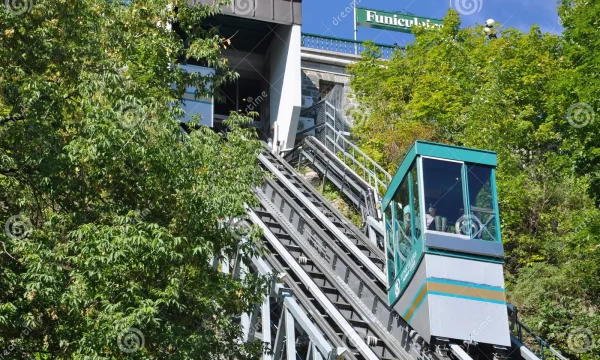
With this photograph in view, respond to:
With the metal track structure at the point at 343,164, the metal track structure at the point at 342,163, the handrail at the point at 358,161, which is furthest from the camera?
the handrail at the point at 358,161

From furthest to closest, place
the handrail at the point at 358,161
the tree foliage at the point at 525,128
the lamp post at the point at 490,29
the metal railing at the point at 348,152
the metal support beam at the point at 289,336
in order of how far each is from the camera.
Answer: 1. the lamp post at the point at 490,29
2. the metal railing at the point at 348,152
3. the handrail at the point at 358,161
4. the tree foliage at the point at 525,128
5. the metal support beam at the point at 289,336

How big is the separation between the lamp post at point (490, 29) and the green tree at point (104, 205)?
60.0 feet

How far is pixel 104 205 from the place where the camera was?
11.9 m

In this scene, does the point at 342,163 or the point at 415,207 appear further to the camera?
the point at 342,163

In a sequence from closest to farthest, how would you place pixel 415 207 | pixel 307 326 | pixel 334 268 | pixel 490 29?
pixel 307 326
pixel 415 207
pixel 334 268
pixel 490 29

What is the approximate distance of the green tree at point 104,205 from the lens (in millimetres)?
10922

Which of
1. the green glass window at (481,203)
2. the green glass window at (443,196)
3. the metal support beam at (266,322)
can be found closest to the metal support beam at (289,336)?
the metal support beam at (266,322)

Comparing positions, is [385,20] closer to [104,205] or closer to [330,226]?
[330,226]

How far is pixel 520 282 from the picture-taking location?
2041 centimetres

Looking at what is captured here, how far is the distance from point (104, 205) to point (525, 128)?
14.8 metres

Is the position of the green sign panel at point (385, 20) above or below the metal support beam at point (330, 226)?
above

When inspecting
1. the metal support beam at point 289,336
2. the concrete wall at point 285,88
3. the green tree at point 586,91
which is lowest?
the metal support beam at point 289,336

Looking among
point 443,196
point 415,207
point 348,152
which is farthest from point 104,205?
point 348,152

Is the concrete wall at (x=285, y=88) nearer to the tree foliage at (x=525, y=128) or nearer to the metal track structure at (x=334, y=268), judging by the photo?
the tree foliage at (x=525, y=128)
